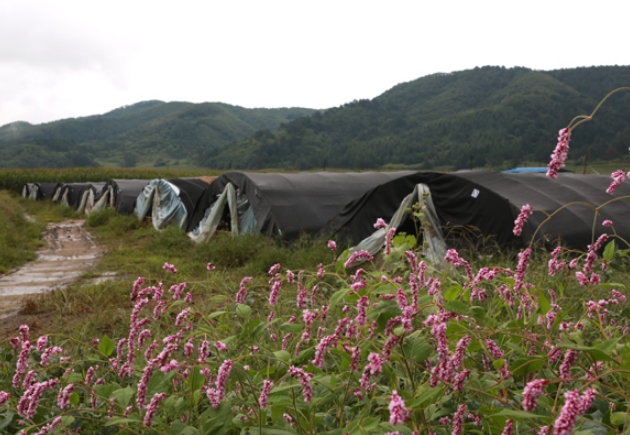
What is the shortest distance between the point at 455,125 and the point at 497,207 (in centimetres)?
8941

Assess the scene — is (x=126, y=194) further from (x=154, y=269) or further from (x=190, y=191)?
(x=154, y=269)

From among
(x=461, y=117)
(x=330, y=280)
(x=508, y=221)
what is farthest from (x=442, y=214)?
(x=461, y=117)

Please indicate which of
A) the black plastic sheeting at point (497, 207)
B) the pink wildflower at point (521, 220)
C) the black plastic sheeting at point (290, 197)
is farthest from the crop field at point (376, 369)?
the black plastic sheeting at point (290, 197)

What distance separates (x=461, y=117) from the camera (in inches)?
Result: 3735

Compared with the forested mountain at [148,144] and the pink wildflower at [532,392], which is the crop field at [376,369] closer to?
the pink wildflower at [532,392]

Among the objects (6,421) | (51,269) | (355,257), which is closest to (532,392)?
(355,257)

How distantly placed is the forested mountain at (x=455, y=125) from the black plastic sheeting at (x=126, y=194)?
46.4 metres

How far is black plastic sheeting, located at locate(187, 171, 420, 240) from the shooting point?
10289 mm

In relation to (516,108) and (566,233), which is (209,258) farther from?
(516,108)

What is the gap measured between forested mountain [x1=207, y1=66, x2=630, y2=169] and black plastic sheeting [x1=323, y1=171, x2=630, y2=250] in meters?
48.1

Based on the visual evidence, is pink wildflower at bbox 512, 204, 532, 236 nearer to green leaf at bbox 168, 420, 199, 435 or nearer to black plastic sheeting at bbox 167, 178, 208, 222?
green leaf at bbox 168, 420, 199, 435

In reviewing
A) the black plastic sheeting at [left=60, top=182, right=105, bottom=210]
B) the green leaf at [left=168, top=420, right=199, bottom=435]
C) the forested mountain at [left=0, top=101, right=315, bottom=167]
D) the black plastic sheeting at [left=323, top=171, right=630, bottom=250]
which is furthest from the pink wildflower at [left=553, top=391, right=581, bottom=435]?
the forested mountain at [left=0, top=101, right=315, bottom=167]

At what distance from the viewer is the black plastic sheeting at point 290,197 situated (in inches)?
405

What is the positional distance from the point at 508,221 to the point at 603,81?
10964cm
